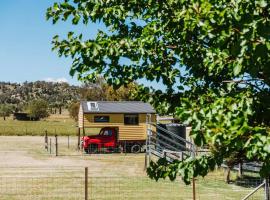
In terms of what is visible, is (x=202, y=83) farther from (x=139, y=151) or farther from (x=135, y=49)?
(x=139, y=151)

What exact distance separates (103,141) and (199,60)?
32.5 m

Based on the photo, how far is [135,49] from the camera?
612 centimetres

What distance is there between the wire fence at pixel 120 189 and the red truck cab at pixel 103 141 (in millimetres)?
15887

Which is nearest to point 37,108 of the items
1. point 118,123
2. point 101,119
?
point 101,119

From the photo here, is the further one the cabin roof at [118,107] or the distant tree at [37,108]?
the distant tree at [37,108]

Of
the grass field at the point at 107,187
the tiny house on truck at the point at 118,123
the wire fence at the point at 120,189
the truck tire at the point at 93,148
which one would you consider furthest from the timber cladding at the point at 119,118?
the wire fence at the point at 120,189

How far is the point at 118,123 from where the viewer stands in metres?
40.8

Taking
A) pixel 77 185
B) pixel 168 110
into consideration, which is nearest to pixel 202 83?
pixel 168 110

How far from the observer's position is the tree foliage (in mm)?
4125

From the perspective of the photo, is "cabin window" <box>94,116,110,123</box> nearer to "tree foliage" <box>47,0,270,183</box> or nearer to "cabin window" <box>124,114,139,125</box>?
"cabin window" <box>124,114,139,125</box>

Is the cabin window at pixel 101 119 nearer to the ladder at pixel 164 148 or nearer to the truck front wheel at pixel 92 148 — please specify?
the truck front wheel at pixel 92 148

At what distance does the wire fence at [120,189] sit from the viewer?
15883mm

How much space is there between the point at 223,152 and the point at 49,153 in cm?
3233

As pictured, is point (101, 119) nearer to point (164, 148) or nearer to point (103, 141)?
point (103, 141)
